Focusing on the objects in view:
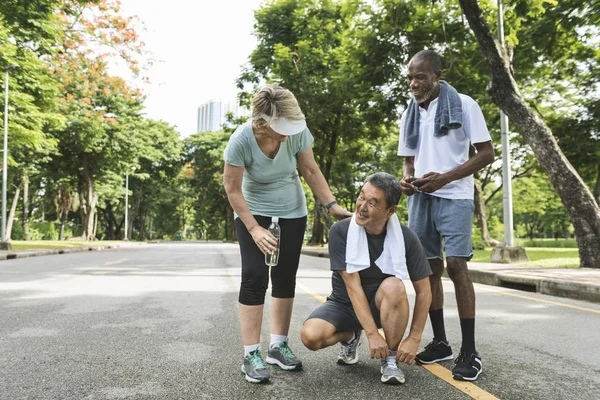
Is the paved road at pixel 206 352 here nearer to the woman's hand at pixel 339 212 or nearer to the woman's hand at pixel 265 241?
the woman's hand at pixel 265 241

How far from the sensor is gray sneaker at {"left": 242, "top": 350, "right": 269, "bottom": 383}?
124 inches

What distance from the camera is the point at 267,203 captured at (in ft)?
11.6

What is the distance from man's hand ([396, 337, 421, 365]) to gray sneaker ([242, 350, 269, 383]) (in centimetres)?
81

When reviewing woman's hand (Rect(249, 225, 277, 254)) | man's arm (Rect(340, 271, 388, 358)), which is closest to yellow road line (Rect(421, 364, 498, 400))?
man's arm (Rect(340, 271, 388, 358))

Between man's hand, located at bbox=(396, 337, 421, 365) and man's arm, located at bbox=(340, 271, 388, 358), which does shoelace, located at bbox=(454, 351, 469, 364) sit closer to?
man's hand, located at bbox=(396, 337, 421, 365)

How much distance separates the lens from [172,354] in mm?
3918

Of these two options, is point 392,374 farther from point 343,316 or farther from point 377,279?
point 377,279

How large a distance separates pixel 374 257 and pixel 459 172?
2.67 feet

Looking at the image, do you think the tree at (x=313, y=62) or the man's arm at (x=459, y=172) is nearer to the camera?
the man's arm at (x=459, y=172)

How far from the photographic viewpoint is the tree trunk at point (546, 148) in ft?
34.4

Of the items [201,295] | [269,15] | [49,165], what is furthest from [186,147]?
[201,295]

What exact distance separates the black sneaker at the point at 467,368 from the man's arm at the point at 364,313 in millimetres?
515

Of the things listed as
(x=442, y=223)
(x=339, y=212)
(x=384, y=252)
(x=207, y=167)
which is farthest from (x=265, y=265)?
(x=207, y=167)

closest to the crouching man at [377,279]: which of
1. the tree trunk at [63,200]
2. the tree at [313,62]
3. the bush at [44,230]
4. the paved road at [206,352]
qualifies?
the paved road at [206,352]
